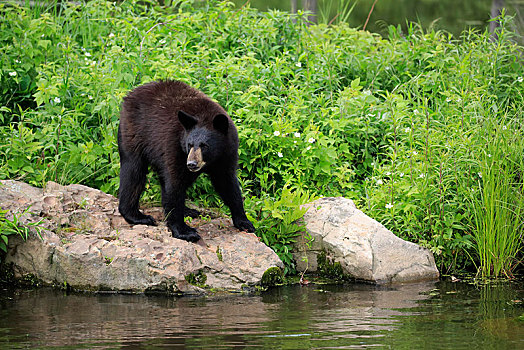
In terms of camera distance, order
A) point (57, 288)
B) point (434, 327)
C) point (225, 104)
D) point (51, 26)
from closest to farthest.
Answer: point (434, 327)
point (57, 288)
point (225, 104)
point (51, 26)

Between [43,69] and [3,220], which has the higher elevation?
[43,69]

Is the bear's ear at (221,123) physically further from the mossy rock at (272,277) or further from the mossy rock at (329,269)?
the mossy rock at (329,269)

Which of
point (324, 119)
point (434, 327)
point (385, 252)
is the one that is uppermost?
point (324, 119)

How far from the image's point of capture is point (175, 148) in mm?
6211

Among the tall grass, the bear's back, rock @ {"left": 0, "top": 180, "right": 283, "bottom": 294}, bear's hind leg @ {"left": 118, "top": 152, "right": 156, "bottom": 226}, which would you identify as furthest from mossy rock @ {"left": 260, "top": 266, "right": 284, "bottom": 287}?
the tall grass

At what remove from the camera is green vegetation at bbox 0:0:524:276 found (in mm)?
6660

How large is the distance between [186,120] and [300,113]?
7.34 feet

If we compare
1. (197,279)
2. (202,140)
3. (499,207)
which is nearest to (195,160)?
(202,140)

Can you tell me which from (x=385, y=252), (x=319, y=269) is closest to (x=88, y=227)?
(x=319, y=269)

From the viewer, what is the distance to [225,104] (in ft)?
25.5

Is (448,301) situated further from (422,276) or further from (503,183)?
(503,183)

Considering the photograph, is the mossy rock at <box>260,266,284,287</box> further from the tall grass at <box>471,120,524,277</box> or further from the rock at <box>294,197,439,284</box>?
the tall grass at <box>471,120,524,277</box>

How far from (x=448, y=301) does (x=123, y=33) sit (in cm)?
570

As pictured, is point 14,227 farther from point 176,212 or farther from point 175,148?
point 175,148
